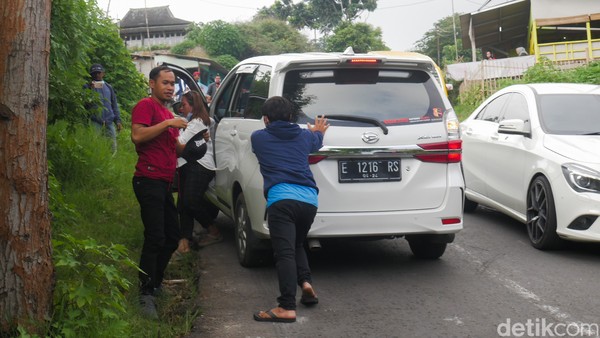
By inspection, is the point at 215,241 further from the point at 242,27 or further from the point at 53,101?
the point at 242,27

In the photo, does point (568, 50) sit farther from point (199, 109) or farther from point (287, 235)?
Answer: point (287, 235)

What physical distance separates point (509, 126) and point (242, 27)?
70.5 metres

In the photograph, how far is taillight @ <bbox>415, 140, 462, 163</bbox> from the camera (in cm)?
711

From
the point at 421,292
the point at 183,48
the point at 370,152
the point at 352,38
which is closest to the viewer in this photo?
the point at 421,292

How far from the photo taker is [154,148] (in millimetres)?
6242

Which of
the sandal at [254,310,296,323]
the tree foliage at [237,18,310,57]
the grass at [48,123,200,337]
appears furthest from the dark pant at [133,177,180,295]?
the tree foliage at [237,18,310,57]

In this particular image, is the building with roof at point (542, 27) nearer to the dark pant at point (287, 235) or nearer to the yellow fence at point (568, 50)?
the yellow fence at point (568, 50)

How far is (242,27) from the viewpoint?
Result: 255 feet

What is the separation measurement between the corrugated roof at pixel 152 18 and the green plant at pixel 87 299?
98.0 meters

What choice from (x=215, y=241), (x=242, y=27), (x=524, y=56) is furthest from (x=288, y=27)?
(x=215, y=241)

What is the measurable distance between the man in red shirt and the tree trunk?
4.50 ft

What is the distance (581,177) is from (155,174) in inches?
158

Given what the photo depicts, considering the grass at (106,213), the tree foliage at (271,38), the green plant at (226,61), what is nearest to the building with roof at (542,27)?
the grass at (106,213)

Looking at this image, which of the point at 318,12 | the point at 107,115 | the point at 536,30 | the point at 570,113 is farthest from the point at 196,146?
the point at 318,12
